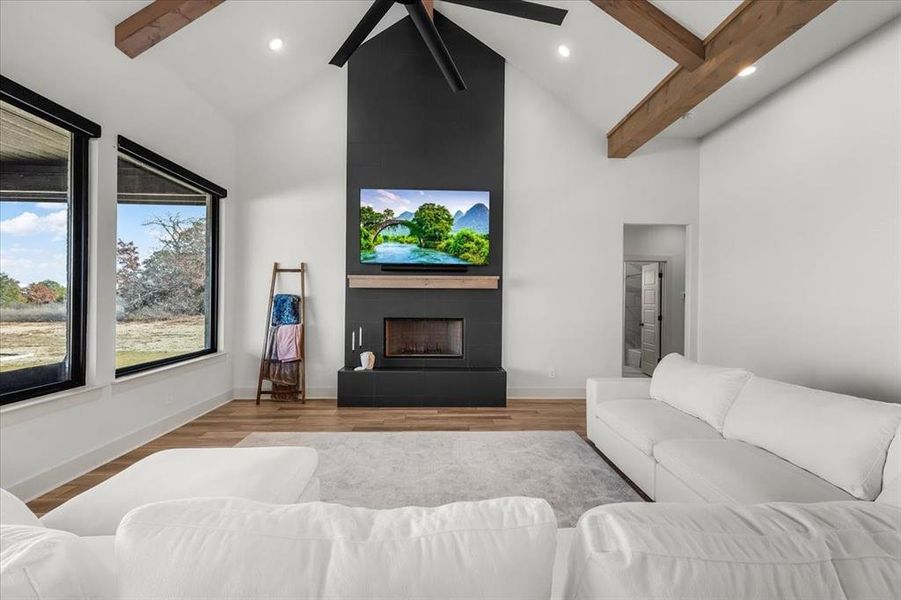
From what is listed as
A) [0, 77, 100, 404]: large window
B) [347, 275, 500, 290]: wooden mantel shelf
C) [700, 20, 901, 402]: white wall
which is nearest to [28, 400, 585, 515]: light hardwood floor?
[0, 77, 100, 404]: large window

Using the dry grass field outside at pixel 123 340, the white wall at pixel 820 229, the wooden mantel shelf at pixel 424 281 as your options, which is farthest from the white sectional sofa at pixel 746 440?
the dry grass field outside at pixel 123 340

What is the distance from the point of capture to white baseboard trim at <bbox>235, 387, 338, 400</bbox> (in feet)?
15.6

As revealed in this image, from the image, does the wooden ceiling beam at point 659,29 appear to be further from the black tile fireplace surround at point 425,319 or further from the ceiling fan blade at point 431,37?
the black tile fireplace surround at point 425,319

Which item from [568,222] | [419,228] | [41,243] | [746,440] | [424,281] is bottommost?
[746,440]

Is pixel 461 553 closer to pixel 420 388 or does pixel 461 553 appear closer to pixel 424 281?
pixel 420 388

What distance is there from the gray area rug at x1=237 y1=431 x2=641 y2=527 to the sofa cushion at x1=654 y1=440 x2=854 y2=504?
56 cm

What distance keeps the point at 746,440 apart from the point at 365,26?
3.56m

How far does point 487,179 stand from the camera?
488cm

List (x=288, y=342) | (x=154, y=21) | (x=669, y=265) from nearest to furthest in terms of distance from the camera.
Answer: (x=154, y=21) < (x=288, y=342) < (x=669, y=265)

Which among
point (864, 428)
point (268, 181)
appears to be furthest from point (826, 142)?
point (268, 181)

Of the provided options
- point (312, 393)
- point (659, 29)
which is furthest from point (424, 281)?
point (659, 29)

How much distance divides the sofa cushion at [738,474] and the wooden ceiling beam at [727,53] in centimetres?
253

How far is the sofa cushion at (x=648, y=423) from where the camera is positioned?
91.0 inches

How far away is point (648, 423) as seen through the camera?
2.47 meters
